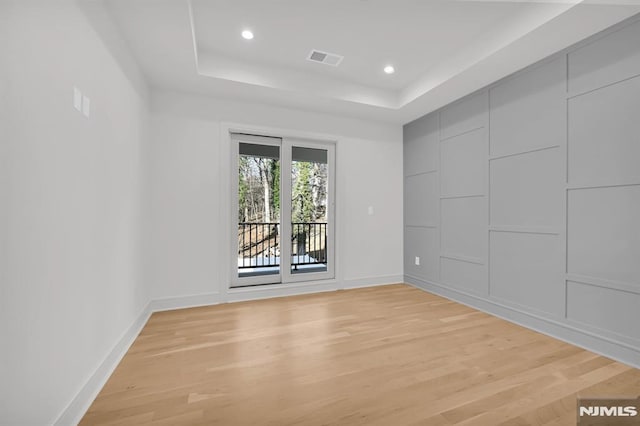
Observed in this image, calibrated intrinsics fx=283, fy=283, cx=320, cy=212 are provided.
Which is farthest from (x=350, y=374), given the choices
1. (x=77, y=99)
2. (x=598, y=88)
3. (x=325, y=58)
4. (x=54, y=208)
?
(x=325, y=58)

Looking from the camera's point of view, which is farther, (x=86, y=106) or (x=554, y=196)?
(x=554, y=196)

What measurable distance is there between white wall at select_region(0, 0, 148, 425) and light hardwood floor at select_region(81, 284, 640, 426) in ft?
1.43

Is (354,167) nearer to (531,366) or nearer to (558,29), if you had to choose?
(558,29)

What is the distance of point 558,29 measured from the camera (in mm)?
2254

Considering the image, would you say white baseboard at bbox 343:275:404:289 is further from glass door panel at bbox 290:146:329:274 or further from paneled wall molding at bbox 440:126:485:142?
paneled wall molding at bbox 440:126:485:142

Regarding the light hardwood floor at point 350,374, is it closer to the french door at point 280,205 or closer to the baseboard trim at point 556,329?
the baseboard trim at point 556,329

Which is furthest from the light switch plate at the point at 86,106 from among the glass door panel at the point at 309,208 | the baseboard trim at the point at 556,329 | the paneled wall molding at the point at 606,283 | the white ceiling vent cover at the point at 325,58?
the baseboard trim at the point at 556,329

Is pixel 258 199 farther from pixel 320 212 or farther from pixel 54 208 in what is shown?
pixel 54 208

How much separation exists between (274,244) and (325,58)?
2.55 meters

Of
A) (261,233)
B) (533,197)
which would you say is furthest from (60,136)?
(533,197)

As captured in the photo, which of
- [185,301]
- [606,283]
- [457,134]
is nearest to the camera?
[606,283]

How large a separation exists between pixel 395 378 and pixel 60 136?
7.89 ft

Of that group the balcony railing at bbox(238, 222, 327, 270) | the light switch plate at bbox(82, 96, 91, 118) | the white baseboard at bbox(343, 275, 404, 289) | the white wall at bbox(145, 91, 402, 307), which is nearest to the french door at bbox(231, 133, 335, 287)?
the balcony railing at bbox(238, 222, 327, 270)

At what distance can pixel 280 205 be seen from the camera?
4.02 meters
